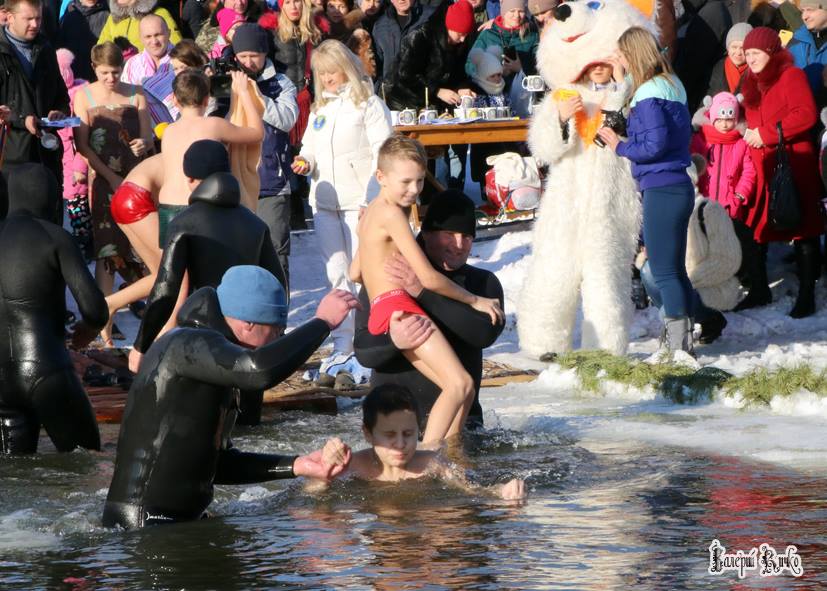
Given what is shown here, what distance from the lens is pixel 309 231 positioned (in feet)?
48.3

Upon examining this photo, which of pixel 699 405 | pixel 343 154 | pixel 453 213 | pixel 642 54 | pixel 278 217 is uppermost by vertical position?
pixel 642 54

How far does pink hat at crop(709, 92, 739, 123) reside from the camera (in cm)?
1188

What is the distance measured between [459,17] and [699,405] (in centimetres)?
611

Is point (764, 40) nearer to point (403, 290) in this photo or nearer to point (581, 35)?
point (581, 35)

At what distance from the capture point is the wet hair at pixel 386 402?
648cm

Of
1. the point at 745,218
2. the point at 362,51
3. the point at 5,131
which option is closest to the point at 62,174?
the point at 5,131

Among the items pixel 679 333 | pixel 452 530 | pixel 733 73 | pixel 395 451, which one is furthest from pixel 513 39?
pixel 452 530

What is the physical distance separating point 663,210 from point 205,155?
3.11 m

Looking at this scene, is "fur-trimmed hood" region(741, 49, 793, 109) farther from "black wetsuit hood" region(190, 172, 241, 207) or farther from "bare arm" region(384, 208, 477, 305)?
"bare arm" region(384, 208, 477, 305)

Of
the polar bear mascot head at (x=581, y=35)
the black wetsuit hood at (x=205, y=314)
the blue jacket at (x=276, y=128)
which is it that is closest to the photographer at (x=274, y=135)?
the blue jacket at (x=276, y=128)

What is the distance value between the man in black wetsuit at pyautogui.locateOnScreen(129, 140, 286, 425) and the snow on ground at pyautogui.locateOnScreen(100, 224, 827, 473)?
166 cm

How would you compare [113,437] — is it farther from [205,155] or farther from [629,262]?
[629,262]

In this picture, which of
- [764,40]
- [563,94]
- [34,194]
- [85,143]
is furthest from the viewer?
[85,143]

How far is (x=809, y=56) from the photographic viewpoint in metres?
12.1
